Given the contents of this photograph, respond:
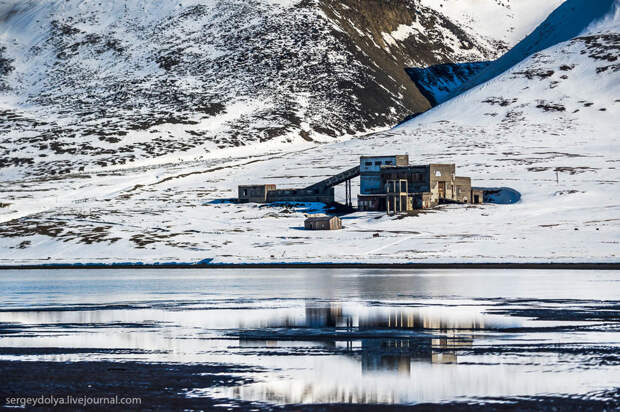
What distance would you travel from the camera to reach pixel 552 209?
113 m

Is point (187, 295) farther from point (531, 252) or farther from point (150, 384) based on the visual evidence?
point (531, 252)

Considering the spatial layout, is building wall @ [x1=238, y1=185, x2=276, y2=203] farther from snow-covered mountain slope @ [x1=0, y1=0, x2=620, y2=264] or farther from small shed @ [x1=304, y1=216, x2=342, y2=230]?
small shed @ [x1=304, y1=216, x2=342, y2=230]

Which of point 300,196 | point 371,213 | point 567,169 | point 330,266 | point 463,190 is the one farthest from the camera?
point 567,169

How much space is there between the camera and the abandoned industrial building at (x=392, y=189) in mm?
121625

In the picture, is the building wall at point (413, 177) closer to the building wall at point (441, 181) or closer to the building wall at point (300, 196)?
the building wall at point (441, 181)

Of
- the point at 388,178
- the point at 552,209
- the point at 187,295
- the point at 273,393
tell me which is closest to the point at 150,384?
the point at 273,393

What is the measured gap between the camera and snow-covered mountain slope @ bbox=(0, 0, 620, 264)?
93250mm

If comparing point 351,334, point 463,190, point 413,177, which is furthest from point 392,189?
point 351,334

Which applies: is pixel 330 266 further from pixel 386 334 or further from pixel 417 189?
pixel 386 334

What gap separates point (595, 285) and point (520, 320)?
756 inches

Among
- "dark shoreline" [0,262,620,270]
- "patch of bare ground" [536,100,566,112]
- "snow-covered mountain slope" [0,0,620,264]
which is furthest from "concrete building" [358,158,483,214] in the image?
"patch of bare ground" [536,100,566,112]

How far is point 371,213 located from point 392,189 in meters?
4.02

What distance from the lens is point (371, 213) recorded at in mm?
119750

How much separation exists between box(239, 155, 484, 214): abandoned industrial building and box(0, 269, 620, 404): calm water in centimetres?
5761
